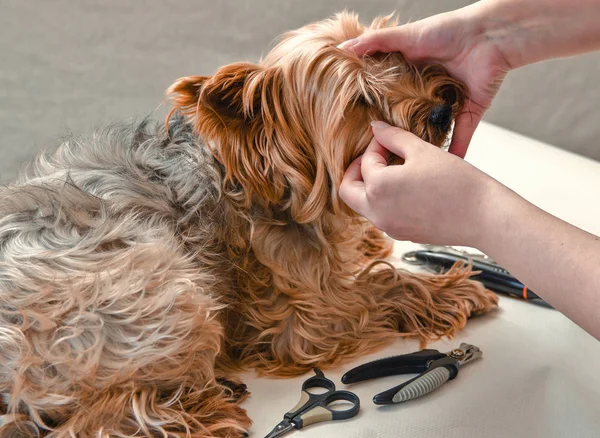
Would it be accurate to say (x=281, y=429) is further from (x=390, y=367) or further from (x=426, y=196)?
(x=426, y=196)

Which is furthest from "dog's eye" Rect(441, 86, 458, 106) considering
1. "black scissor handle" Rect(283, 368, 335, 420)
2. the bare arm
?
"black scissor handle" Rect(283, 368, 335, 420)

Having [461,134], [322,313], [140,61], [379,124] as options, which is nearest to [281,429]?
[322,313]

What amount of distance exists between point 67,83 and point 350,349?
124 centimetres

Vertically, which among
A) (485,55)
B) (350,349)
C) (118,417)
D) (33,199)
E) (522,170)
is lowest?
(118,417)

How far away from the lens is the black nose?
1407 mm

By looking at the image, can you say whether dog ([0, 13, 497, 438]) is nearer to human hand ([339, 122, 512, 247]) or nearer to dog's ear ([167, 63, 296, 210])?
dog's ear ([167, 63, 296, 210])

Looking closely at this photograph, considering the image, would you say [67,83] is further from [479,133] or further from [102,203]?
[479,133]

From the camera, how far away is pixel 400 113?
1382mm

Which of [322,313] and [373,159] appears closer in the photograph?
[373,159]

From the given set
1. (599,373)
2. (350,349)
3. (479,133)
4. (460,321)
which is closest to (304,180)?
(350,349)

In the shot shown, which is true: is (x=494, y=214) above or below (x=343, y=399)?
above

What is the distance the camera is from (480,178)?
112 centimetres

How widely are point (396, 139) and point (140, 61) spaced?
1268 millimetres

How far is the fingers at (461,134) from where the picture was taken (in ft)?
4.89
